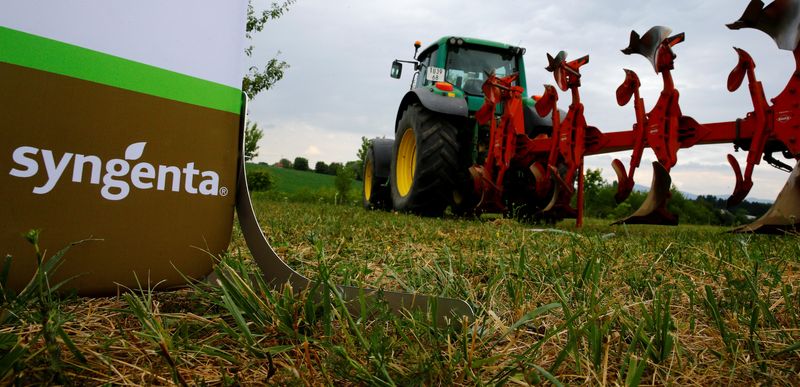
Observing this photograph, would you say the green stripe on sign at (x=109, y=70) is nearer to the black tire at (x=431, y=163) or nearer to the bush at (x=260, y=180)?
the black tire at (x=431, y=163)

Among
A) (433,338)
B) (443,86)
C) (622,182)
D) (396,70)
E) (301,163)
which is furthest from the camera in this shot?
(301,163)

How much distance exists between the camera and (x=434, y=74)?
5.09 m

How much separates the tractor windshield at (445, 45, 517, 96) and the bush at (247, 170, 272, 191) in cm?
1074

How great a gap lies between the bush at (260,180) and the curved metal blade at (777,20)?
1368 centimetres

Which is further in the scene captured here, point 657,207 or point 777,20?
point 657,207

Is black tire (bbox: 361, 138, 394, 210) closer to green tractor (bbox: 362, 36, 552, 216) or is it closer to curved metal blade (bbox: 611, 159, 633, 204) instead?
green tractor (bbox: 362, 36, 552, 216)

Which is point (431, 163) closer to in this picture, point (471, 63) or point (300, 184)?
point (471, 63)

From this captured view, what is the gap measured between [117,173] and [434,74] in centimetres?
445

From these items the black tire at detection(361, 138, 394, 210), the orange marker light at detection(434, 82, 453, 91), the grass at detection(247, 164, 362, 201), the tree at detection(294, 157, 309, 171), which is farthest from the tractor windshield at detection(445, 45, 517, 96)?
the tree at detection(294, 157, 309, 171)

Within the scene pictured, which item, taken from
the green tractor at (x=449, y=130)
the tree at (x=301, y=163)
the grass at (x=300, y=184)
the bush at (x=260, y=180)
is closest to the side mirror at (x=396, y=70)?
the green tractor at (x=449, y=130)

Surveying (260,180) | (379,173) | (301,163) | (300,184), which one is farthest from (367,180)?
(301,163)

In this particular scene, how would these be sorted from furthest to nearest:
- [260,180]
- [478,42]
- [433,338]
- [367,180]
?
[260,180] → [367,180] → [478,42] → [433,338]

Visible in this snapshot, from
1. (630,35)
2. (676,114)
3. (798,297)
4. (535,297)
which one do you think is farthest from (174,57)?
(630,35)

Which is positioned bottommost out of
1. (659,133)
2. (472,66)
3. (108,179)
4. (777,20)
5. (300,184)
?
(108,179)
